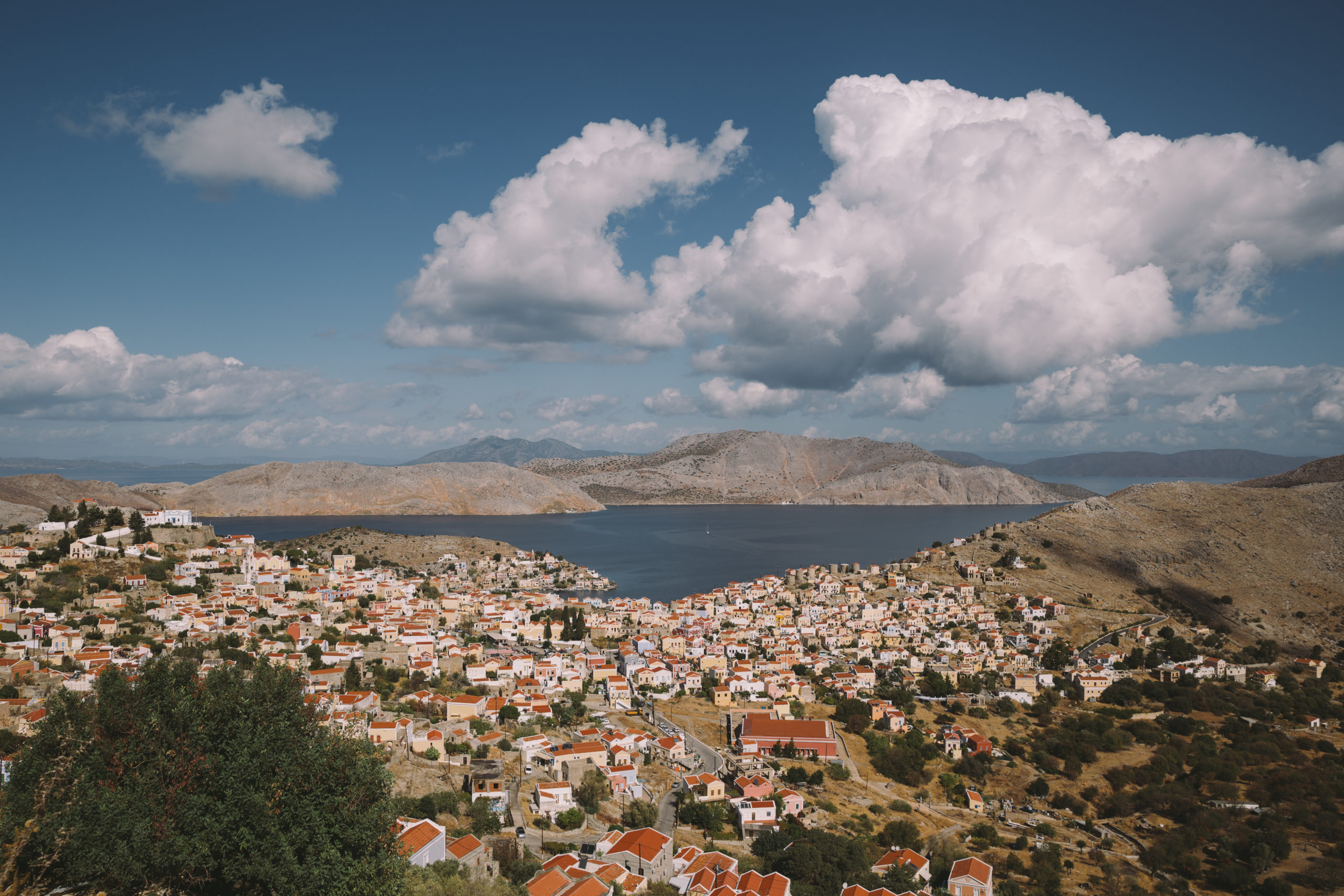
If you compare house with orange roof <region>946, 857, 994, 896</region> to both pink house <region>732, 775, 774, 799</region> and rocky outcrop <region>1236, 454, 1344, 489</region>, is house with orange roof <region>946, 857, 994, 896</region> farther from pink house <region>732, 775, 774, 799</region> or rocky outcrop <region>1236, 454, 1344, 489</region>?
rocky outcrop <region>1236, 454, 1344, 489</region>

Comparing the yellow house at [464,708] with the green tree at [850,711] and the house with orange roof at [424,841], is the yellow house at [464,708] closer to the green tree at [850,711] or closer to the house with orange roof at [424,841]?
the house with orange roof at [424,841]

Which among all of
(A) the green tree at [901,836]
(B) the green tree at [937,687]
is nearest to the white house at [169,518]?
(B) the green tree at [937,687]

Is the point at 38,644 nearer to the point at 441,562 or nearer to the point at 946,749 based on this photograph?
the point at 946,749

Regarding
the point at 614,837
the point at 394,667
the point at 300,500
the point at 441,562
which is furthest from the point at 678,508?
the point at 614,837

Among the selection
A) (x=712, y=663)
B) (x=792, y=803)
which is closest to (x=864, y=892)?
(x=792, y=803)

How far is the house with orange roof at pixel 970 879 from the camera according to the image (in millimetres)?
14078

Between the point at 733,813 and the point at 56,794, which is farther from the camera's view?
the point at 733,813

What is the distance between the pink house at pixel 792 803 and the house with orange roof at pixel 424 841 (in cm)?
873

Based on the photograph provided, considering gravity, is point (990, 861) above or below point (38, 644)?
below

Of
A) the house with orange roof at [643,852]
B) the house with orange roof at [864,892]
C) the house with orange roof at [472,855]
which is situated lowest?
the house with orange roof at [864,892]

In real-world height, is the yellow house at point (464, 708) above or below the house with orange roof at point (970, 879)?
above

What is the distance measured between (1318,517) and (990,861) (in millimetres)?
47053

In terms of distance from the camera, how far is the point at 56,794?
7758 millimetres

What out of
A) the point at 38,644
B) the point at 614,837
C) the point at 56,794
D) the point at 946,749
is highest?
the point at 56,794
